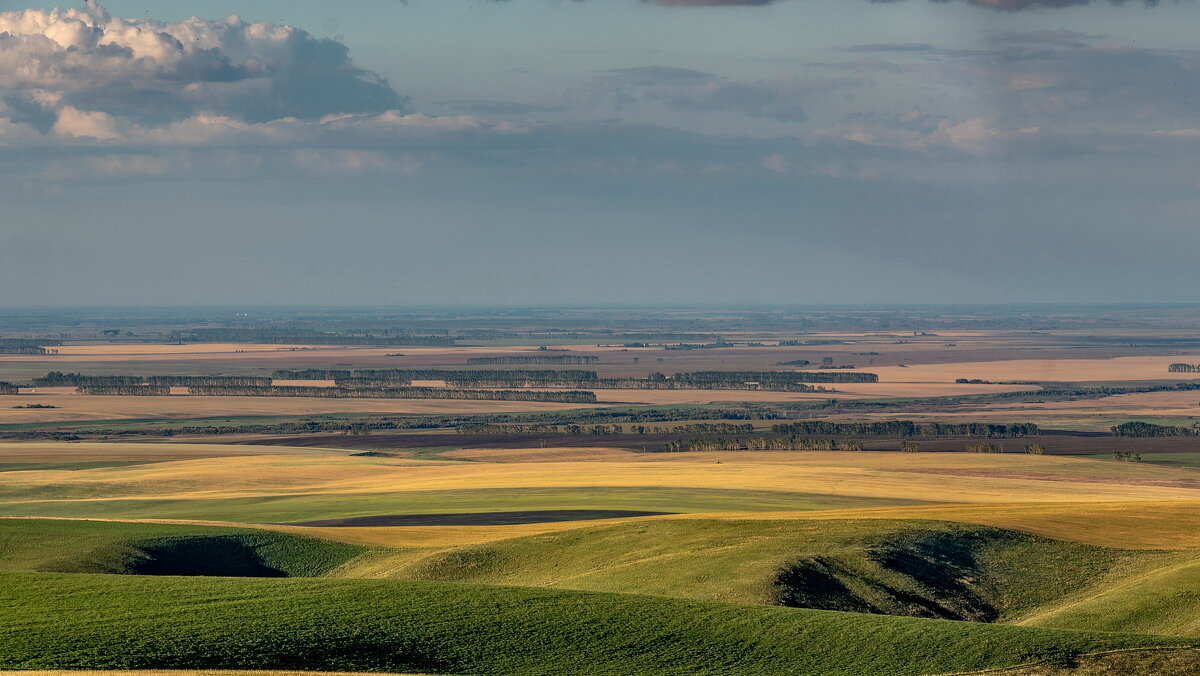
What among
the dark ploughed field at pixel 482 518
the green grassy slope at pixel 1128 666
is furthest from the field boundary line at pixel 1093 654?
the dark ploughed field at pixel 482 518

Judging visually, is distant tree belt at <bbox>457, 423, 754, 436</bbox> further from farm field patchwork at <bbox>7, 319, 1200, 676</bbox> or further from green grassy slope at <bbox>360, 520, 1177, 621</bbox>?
green grassy slope at <bbox>360, 520, 1177, 621</bbox>

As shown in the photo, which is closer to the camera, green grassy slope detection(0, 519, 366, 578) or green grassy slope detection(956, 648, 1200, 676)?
green grassy slope detection(956, 648, 1200, 676)

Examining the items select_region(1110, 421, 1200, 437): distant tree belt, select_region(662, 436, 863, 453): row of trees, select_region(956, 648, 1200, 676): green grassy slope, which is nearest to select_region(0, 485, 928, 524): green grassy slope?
select_region(662, 436, 863, 453): row of trees

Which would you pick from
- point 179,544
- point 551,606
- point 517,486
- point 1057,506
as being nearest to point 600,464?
point 517,486

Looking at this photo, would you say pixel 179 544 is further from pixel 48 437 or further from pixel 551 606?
pixel 48 437

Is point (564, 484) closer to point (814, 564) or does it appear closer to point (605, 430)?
point (814, 564)

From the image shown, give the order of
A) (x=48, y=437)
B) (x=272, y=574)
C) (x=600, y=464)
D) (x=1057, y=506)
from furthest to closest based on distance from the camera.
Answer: (x=48, y=437)
(x=600, y=464)
(x=1057, y=506)
(x=272, y=574)
